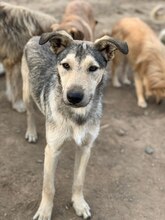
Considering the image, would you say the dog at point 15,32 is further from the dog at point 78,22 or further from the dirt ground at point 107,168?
the dirt ground at point 107,168

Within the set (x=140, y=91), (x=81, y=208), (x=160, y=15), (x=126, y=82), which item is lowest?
(x=126, y=82)

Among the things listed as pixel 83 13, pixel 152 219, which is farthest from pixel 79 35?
pixel 152 219

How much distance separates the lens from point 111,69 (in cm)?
790

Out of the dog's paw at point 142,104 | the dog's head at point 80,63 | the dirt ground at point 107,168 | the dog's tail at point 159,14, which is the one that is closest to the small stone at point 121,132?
the dirt ground at point 107,168

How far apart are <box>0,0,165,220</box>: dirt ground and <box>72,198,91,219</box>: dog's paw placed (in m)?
0.08

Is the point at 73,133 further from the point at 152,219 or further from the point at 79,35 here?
the point at 79,35

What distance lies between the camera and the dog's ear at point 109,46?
3.92 meters

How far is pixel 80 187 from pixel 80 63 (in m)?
1.65

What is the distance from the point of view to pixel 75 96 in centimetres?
370

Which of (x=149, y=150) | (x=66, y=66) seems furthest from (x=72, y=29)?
(x=66, y=66)

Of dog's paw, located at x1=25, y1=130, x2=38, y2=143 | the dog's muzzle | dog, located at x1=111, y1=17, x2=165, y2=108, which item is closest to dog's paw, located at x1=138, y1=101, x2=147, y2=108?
dog, located at x1=111, y1=17, x2=165, y2=108

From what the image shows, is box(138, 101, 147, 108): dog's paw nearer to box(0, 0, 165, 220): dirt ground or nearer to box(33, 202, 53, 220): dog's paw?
box(0, 0, 165, 220): dirt ground

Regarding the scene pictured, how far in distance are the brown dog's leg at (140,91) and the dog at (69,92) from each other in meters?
2.59

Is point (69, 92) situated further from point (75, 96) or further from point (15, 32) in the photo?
point (15, 32)
